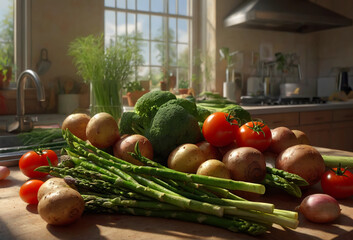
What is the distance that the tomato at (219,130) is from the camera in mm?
839

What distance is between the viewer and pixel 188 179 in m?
0.65

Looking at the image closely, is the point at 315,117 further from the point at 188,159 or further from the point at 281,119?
the point at 188,159

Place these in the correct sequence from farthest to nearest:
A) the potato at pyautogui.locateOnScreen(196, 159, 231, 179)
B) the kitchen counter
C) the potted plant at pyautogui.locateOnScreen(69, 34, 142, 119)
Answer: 1. the kitchen counter
2. the potted plant at pyautogui.locateOnScreen(69, 34, 142, 119)
3. the potato at pyautogui.locateOnScreen(196, 159, 231, 179)

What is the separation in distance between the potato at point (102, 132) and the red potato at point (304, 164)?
1.33 feet

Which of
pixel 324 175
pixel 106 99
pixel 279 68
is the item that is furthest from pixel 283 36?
pixel 324 175

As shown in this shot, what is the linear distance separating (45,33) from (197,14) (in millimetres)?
1739

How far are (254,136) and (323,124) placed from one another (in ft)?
9.10

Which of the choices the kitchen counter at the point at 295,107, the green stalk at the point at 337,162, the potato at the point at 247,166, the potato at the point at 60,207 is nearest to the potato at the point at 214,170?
the potato at the point at 247,166

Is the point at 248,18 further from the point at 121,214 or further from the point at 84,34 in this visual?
the point at 121,214

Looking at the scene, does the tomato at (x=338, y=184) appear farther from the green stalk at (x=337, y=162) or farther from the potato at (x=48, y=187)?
the potato at (x=48, y=187)

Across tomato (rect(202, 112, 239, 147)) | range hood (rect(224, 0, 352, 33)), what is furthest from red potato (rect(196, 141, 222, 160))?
range hood (rect(224, 0, 352, 33))

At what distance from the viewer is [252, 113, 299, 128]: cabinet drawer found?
290cm

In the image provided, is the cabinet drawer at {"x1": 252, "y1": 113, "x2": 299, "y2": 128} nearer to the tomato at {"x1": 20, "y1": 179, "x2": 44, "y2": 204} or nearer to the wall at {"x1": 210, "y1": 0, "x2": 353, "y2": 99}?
the wall at {"x1": 210, "y1": 0, "x2": 353, "y2": 99}

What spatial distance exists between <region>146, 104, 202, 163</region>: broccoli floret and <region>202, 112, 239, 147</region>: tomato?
4 centimetres
